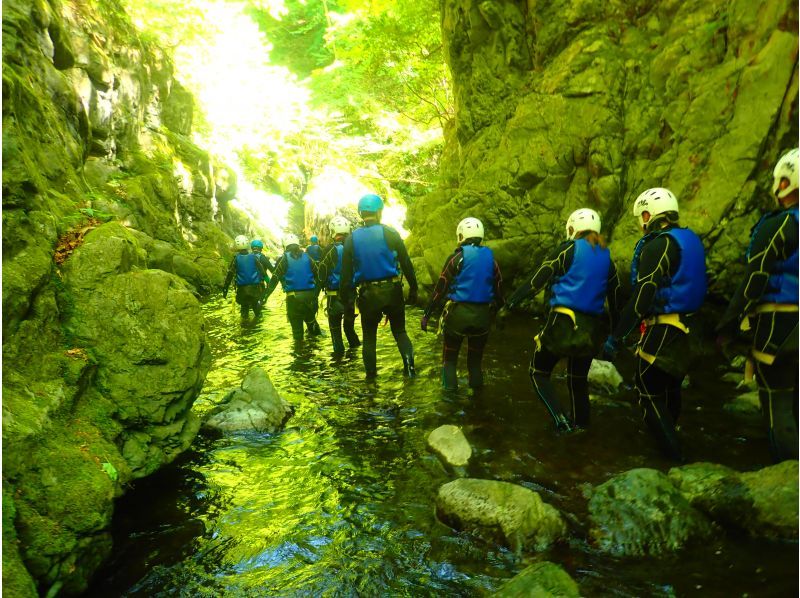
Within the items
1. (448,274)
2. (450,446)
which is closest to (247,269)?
(448,274)

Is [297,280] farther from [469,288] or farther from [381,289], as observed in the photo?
[469,288]

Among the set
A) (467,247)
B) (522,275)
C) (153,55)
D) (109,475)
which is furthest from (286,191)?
(109,475)

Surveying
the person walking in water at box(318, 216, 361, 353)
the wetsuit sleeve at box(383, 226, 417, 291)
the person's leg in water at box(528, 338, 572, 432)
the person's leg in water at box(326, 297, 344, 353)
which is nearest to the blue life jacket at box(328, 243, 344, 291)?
the person walking in water at box(318, 216, 361, 353)

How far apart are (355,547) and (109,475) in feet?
6.15

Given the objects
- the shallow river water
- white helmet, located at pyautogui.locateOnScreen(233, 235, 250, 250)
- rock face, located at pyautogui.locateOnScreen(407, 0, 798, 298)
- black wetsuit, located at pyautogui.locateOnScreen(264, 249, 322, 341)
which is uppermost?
rock face, located at pyautogui.locateOnScreen(407, 0, 798, 298)

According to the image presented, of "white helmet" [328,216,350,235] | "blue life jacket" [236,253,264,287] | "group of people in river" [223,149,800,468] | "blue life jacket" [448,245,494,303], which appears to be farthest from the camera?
"blue life jacket" [236,253,264,287]

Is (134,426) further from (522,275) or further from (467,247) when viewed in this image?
(522,275)

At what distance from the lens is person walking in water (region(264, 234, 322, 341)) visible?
35.1ft

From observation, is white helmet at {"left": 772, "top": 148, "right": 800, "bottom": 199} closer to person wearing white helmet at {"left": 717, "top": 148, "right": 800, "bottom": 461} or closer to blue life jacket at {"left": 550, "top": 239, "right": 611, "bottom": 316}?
person wearing white helmet at {"left": 717, "top": 148, "right": 800, "bottom": 461}

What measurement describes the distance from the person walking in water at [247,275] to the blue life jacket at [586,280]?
9782 millimetres

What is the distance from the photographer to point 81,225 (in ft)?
16.0

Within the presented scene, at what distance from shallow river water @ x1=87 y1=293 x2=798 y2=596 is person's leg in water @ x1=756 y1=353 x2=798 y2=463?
788 millimetres

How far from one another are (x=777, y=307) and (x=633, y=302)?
1.07 m

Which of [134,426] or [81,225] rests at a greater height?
[81,225]
